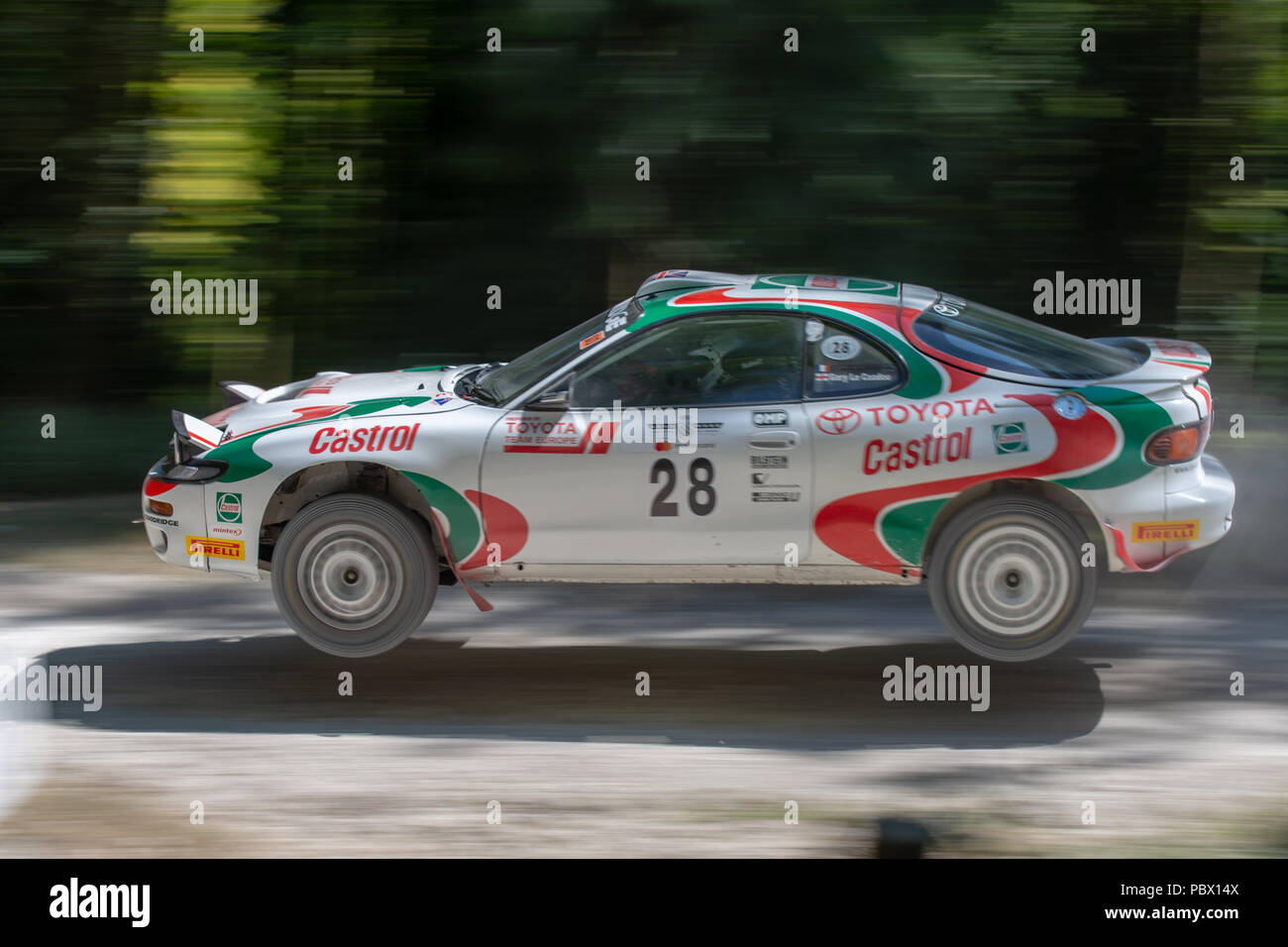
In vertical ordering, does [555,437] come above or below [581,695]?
above

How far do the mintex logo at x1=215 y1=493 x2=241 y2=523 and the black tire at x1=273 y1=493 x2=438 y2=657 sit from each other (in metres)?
0.23

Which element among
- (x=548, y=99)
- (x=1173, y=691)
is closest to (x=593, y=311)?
(x=548, y=99)

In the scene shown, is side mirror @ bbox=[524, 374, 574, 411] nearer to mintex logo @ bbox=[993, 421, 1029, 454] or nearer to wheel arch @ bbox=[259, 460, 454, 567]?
wheel arch @ bbox=[259, 460, 454, 567]

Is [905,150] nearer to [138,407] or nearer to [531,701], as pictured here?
[531,701]

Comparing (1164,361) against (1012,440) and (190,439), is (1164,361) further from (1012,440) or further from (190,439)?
(190,439)

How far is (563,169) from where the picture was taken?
9562mm

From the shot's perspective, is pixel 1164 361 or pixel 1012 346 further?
pixel 1164 361

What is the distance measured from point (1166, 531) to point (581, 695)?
255 cm

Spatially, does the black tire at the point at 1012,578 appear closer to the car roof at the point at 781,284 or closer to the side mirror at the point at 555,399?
the car roof at the point at 781,284

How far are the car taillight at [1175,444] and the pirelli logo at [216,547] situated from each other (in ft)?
12.7

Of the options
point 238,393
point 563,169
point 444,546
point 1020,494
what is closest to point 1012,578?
point 1020,494

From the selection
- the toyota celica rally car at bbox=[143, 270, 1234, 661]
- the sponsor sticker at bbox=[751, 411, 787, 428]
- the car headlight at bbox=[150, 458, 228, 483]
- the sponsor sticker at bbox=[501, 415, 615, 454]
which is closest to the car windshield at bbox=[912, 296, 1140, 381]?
the toyota celica rally car at bbox=[143, 270, 1234, 661]

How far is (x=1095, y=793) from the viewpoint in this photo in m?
5.02

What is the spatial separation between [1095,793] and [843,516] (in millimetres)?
1526
